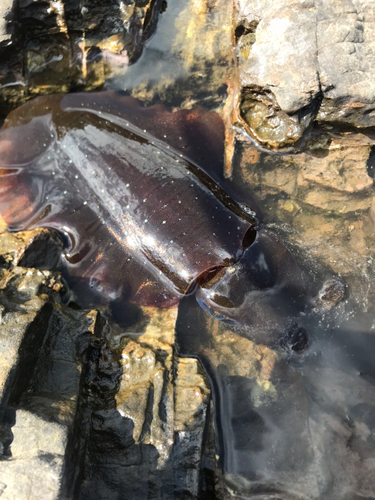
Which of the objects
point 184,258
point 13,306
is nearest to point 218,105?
point 184,258

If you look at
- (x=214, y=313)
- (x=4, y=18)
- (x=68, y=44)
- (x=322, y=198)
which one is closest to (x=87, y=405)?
(x=214, y=313)

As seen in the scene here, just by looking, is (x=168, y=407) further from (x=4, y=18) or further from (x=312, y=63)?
(x=4, y=18)

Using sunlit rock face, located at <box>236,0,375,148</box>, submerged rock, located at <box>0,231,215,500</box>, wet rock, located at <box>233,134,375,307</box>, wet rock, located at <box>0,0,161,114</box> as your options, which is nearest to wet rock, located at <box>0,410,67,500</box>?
A: submerged rock, located at <box>0,231,215,500</box>

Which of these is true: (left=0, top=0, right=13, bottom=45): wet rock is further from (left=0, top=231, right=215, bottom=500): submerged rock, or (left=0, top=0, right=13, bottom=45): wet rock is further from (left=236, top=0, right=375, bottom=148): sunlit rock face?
(left=236, top=0, right=375, bottom=148): sunlit rock face

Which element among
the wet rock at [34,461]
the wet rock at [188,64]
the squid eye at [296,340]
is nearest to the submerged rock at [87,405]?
the wet rock at [34,461]

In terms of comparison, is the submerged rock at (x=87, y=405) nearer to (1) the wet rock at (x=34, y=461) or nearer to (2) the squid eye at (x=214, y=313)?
(1) the wet rock at (x=34, y=461)
